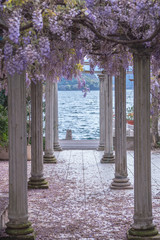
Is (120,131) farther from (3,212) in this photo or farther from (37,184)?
(3,212)

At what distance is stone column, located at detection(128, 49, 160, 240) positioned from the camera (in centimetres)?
461

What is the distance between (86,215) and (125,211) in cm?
58

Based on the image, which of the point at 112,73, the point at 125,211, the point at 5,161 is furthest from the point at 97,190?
the point at 5,161

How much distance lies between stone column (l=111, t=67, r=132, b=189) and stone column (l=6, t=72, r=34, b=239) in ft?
10.1

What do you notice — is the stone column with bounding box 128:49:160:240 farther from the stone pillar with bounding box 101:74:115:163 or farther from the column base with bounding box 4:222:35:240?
the stone pillar with bounding box 101:74:115:163

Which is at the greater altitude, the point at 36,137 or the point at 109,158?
the point at 36,137

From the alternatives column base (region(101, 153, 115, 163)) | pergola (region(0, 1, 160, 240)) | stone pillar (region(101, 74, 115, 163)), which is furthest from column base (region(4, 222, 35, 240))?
column base (region(101, 153, 115, 163))

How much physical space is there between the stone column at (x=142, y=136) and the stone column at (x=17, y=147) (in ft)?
3.74

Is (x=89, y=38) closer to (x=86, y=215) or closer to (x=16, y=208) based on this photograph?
(x=16, y=208)

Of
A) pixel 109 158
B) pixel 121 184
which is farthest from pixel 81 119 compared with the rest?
pixel 121 184

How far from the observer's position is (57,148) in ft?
43.7

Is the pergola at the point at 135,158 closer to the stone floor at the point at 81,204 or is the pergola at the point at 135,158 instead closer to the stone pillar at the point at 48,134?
the stone floor at the point at 81,204

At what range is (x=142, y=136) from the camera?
182 inches

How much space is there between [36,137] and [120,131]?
1413 mm
